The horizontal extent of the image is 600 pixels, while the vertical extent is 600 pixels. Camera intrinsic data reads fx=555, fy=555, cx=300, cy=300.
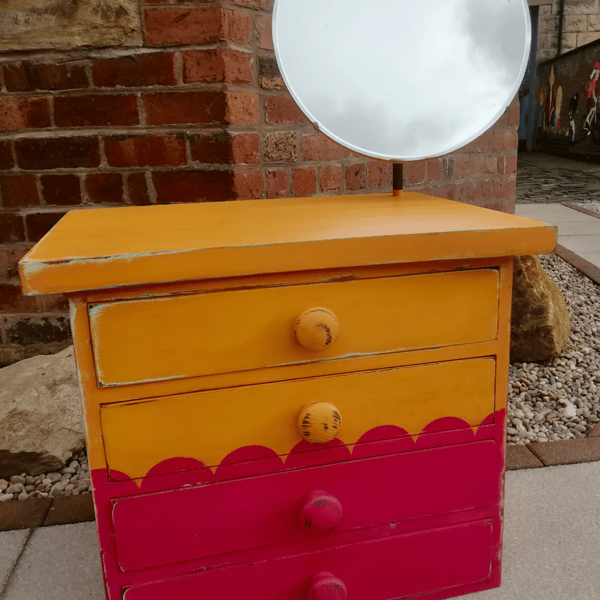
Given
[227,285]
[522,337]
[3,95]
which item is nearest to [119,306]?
[227,285]

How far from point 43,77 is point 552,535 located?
1.77m

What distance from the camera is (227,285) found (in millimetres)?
801

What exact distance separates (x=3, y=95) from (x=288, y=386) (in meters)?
1.31

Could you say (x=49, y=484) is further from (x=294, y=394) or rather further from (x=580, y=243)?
(x=580, y=243)

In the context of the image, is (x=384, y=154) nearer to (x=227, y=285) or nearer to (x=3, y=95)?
(x=227, y=285)

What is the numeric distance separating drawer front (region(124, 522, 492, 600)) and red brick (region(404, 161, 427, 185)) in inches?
50.7

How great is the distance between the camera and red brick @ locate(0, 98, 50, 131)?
159 cm

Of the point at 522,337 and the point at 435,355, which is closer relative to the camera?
the point at 435,355

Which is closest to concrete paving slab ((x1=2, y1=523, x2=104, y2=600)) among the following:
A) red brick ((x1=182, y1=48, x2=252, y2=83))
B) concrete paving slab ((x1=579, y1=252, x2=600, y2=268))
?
red brick ((x1=182, y1=48, x2=252, y2=83))

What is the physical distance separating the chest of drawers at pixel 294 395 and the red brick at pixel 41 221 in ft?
2.41

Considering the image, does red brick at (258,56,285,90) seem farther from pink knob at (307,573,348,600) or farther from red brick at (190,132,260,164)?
pink knob at (307,573,348,600)

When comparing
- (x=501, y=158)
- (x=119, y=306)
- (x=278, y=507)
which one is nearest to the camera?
(x=119, y=306)

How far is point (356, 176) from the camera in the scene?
1853mm

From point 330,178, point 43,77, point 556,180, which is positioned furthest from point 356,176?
point 556,180
